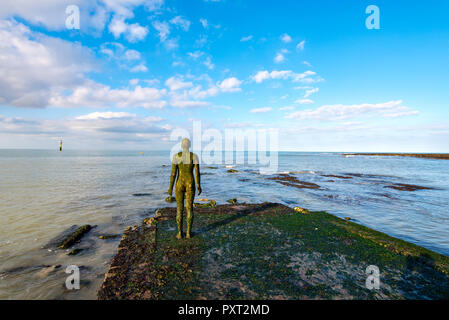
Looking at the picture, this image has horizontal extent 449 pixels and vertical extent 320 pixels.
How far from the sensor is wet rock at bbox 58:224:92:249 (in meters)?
8.54

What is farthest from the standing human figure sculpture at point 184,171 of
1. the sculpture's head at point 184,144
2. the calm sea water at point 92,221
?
the calm sea water at point 92,221

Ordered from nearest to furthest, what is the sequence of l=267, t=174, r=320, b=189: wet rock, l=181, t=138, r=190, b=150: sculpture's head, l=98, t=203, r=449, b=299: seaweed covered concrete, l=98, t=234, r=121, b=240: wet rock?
l=98, t=203, r=449, b=299: seaweed covered concrete, l=181, t=138, r=190, b=150: sculpture's head, l=98, t=234, r=121, b=240: wet rock, l=267, t=174, r=320, b=189: wet rock

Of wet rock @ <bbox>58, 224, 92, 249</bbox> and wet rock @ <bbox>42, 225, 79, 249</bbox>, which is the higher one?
wet rock @ <bbox>58, 224, 92, 249</bbox>

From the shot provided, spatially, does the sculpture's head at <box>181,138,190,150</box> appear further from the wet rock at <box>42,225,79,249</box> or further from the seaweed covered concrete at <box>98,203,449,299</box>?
the wet rock at <box>42,225,79,249</box>

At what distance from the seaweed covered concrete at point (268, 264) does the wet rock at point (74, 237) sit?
2405 mm

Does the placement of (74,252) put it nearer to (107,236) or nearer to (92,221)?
(107,236)

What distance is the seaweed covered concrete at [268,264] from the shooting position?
5.10m

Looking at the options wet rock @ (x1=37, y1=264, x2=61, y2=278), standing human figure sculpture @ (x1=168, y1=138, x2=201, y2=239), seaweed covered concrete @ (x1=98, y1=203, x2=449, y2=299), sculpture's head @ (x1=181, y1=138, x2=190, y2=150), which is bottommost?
wet rock @ (x1=37, y1=264, x2=61, y2=278)

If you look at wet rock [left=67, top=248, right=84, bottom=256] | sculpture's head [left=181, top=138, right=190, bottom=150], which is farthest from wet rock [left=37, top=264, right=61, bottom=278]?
sculpture's head [left=181, top=138, right=190, bottom=150]

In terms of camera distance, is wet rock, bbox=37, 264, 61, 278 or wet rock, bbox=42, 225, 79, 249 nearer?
wet rock, bbox=37, 264, 61, 278

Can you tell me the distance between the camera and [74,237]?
9109 mm

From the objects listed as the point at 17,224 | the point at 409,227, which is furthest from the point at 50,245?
the point at 409,227

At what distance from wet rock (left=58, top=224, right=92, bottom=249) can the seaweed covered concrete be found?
241 centimetres

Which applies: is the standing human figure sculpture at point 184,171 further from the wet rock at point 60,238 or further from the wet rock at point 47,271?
the wet rock at point 60,238
